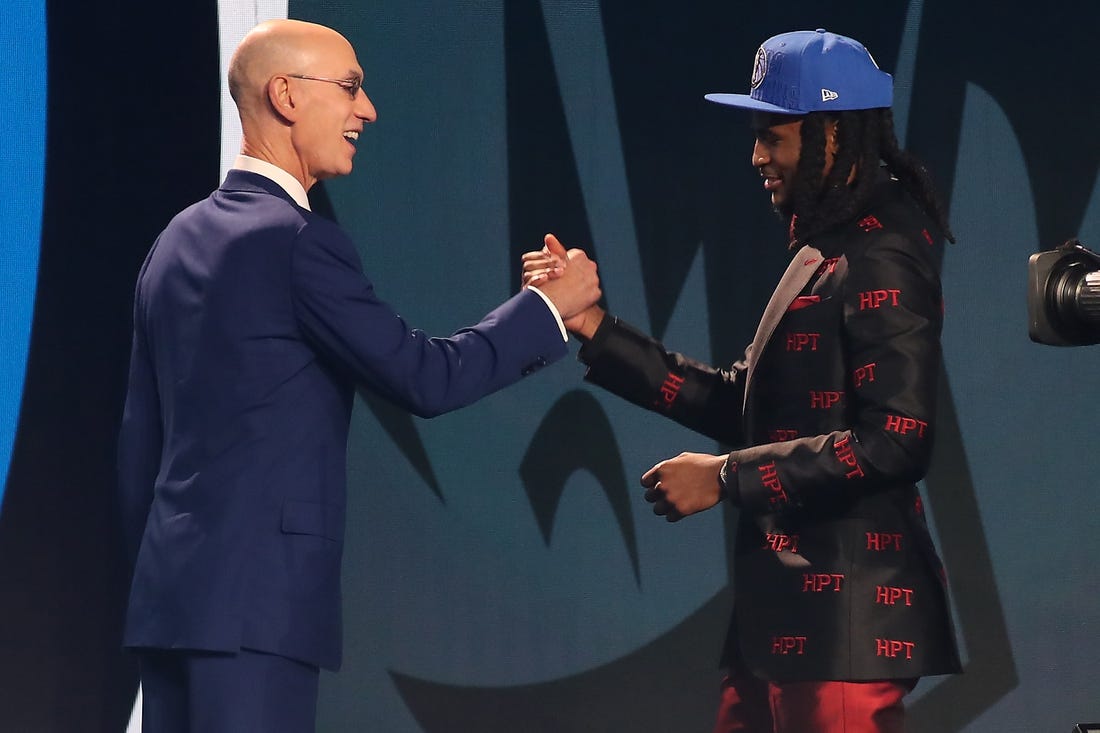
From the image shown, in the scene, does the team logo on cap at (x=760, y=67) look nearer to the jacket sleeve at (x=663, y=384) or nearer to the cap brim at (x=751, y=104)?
the cap brim at (x=751, y=104)

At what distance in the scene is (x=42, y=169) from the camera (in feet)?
12.3

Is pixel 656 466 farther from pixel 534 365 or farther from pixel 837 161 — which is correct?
Answer: pixel 837 161

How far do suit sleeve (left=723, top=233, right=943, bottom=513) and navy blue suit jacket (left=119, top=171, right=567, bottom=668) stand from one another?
0.53 metres

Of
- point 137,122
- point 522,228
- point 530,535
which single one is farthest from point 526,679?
point 137,122

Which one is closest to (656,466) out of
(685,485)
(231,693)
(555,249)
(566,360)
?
(685,485)

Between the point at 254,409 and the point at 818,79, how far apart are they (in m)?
1.05

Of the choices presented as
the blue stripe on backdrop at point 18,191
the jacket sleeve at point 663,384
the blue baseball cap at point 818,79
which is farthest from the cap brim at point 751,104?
the blue stripe on backdrop at point 18,191

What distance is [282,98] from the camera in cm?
215

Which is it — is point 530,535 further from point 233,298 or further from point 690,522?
point 233,298

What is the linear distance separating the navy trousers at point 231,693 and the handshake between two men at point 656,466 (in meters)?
0.63

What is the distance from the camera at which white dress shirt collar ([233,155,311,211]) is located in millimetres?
2141

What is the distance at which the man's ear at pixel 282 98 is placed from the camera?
7.04ft

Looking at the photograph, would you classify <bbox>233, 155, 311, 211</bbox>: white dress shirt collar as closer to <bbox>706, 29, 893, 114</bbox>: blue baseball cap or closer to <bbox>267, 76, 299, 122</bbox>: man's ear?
<bbox>267, 76, 299, 122</bbox>: man's ear

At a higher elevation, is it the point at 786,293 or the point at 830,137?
the point at 830,137
